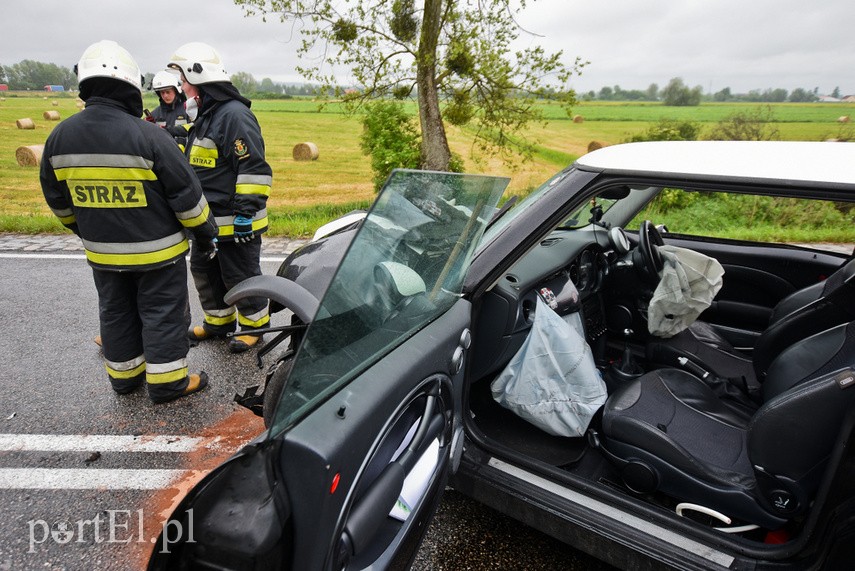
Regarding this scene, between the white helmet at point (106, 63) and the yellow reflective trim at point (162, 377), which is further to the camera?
the yellow reflective trim at point (162, 377)

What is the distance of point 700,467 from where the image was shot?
5.99 feet

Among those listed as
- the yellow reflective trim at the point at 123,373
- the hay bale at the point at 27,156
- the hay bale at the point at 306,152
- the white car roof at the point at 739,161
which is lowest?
the hay bale at the point at 27,156

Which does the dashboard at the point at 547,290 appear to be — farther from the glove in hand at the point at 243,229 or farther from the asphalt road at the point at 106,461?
the glove in hand at the point at 243,229

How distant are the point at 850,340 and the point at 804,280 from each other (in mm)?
1709

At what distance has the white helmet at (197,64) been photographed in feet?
10.9

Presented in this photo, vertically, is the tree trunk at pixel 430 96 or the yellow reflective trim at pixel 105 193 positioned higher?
the tree trunk at pixel 430 96

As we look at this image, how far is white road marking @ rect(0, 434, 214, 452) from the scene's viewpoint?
256 cm

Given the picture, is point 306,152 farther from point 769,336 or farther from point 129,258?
point 769,336

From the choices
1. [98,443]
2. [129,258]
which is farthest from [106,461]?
[129,258]

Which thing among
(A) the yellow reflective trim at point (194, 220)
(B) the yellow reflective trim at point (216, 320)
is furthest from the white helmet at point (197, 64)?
(B) the yellow reflective trim at point (216, 320)

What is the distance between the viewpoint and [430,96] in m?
7.89

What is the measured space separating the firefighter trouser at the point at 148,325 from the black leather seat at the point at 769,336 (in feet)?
8.91

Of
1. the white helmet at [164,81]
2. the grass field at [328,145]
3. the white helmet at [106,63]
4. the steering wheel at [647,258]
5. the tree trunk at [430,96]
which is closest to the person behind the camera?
the white helmet at [106,63]

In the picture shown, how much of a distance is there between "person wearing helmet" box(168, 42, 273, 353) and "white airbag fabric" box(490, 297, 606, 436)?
7.02 feet
